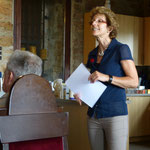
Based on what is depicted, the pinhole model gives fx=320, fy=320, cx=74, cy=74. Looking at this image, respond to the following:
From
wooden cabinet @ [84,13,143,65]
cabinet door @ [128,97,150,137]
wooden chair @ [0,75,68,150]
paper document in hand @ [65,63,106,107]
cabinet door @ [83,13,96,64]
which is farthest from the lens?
wooden cabinet @ [84,13,143,65]

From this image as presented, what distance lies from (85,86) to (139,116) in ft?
12.2

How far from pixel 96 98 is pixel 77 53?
3805 millimetres

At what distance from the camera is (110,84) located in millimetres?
2088

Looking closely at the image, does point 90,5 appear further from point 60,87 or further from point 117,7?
point 60,87

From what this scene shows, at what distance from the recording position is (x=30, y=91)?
1.45 m

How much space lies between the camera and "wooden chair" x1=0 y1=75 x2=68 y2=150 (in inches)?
54.3

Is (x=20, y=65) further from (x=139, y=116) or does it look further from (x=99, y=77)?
(x=139, y=116)

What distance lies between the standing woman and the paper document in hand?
35 millimetres

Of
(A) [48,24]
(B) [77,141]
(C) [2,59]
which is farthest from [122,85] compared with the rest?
(A) [48,24]

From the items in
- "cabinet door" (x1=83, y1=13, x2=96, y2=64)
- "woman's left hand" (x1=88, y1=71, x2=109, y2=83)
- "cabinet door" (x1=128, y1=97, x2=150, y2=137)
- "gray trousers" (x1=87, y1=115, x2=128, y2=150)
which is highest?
"cabinet door" (x1=83, y1=13, x2=96, y2=64)

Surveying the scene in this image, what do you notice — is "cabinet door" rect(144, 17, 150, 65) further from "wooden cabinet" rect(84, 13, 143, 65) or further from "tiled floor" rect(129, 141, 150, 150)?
"tiled floor" rect(129, 141, 150, 150)

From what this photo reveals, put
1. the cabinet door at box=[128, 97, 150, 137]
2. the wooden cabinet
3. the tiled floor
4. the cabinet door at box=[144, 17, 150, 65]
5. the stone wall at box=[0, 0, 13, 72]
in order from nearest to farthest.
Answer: the stone wall at box=[0, 0, 13, 72]
the tiled floor
the cabinet door at box=[128, 97, 150, 137]
the wooden cabinet
the cabinet door at box=[144, 17, 150, 65]

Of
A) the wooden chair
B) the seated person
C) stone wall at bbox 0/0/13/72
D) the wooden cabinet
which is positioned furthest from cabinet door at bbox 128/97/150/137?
the wooden chair

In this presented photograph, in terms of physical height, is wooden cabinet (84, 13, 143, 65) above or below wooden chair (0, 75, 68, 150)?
above
